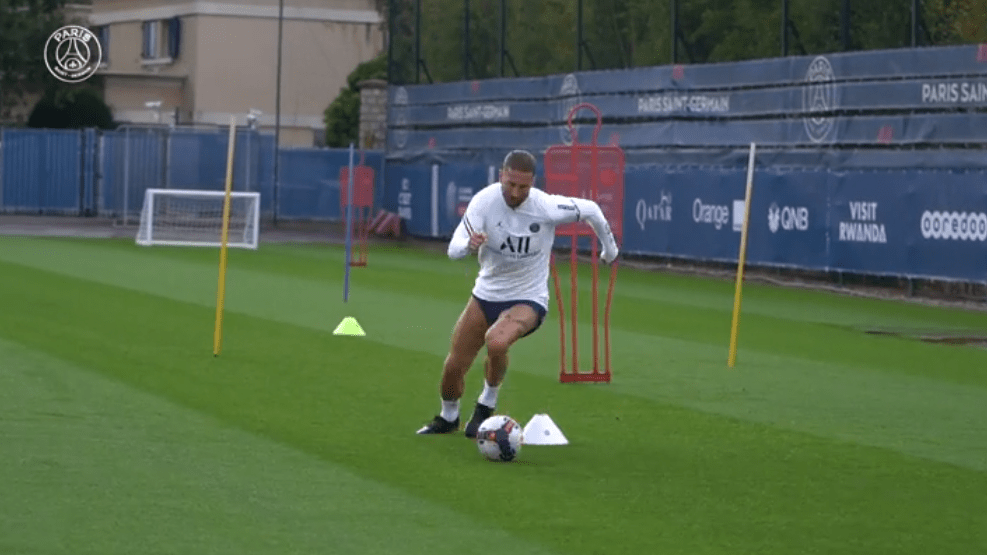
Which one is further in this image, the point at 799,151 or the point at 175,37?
the point at 175,37

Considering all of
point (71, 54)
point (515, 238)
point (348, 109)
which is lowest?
point (348, 109)

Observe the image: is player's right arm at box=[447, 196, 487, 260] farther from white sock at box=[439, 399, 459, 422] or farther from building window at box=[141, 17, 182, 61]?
building window at box=[141, 17, 182, 61]

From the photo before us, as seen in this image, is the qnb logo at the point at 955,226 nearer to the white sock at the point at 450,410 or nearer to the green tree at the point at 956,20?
the green tree at the point at 956,20

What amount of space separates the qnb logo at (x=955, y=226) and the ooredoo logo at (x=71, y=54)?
35425 mm

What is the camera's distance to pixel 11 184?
53875 millimetres

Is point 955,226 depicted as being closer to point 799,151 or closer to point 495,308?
point 799,151

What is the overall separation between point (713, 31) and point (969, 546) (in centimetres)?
2946

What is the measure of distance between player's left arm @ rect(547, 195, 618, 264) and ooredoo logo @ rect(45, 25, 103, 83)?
157 ft

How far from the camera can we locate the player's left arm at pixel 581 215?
13.3 meters

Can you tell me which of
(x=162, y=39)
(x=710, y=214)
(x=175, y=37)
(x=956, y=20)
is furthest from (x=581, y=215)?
(x=162, y=39)

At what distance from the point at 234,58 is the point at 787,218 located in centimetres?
4269

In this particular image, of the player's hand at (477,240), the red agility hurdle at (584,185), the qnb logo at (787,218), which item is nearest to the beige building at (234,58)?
the qnb logo at (787,218)

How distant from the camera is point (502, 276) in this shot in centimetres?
1333

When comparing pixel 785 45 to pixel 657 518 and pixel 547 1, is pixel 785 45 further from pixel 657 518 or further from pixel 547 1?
pixel 657 518
